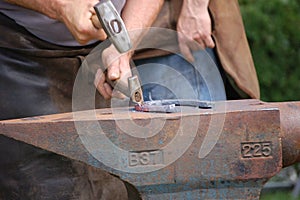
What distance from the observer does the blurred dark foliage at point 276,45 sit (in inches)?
203

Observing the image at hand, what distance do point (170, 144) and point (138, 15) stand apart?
2.68ft

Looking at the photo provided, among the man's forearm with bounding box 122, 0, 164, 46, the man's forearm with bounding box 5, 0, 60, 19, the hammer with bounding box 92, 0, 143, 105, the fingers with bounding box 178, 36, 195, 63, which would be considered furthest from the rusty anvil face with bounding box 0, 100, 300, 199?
the fingers with bounding box 178, 36, 195, 63

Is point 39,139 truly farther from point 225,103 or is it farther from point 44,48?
point 44,48

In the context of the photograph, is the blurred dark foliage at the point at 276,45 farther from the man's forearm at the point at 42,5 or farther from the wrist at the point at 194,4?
the man's forearm at the point at 42,5

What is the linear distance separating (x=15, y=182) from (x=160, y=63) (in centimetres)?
68

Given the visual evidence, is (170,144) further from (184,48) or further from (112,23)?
(184,48)

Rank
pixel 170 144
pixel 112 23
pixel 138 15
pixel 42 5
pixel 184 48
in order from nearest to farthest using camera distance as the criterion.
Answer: pixel 170 144
pixel 112 23
pixel 42 5
pixel 138 15
pixel 184 48

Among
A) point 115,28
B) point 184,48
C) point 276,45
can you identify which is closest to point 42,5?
point 115,28

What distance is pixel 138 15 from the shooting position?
8.97ft

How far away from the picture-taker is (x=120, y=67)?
98.1 inches

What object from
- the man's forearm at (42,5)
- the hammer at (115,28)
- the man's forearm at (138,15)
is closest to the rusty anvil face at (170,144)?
the hammer at (115,28)

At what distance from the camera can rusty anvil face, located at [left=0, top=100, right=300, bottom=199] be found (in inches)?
79.7

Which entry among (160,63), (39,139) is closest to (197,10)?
(160,63)

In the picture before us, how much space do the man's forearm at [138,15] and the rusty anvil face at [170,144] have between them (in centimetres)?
68
